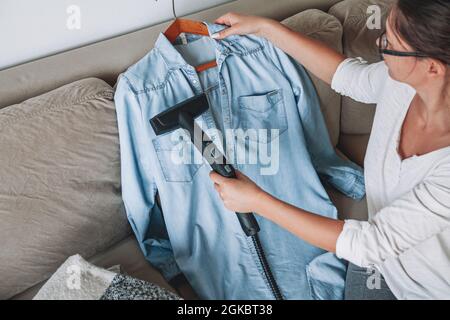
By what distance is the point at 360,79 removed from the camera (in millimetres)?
1099

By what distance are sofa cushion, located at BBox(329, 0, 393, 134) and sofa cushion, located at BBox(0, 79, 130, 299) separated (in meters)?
0.83

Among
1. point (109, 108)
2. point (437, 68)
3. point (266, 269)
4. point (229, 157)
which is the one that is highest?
point (437, 68)

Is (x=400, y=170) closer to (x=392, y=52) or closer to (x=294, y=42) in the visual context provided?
(x=392, y=52)

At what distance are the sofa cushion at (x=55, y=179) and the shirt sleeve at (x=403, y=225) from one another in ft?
2.03

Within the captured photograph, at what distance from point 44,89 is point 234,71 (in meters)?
0.52

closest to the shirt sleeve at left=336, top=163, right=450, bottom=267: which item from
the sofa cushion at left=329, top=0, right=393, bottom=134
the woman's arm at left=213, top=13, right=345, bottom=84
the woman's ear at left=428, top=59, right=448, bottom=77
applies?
the woman's ear at left=428, top=59, right=448, bottom=77

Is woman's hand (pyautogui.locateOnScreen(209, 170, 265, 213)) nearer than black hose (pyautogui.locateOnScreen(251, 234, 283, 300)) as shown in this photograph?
Yes

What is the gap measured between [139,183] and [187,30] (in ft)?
1.44

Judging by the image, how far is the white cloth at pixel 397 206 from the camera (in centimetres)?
80

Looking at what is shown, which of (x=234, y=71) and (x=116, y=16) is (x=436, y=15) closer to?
(x=234, y=71)

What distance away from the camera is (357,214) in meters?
1.39

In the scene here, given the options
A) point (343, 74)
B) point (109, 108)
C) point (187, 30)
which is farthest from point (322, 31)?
point (109, 108)

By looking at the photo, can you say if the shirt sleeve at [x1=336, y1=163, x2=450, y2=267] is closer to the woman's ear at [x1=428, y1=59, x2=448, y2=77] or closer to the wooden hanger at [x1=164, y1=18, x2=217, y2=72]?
the woman's ear at [x1=428, y1=59, x2=448, y2=77]

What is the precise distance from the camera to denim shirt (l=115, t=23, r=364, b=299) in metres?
1.11
